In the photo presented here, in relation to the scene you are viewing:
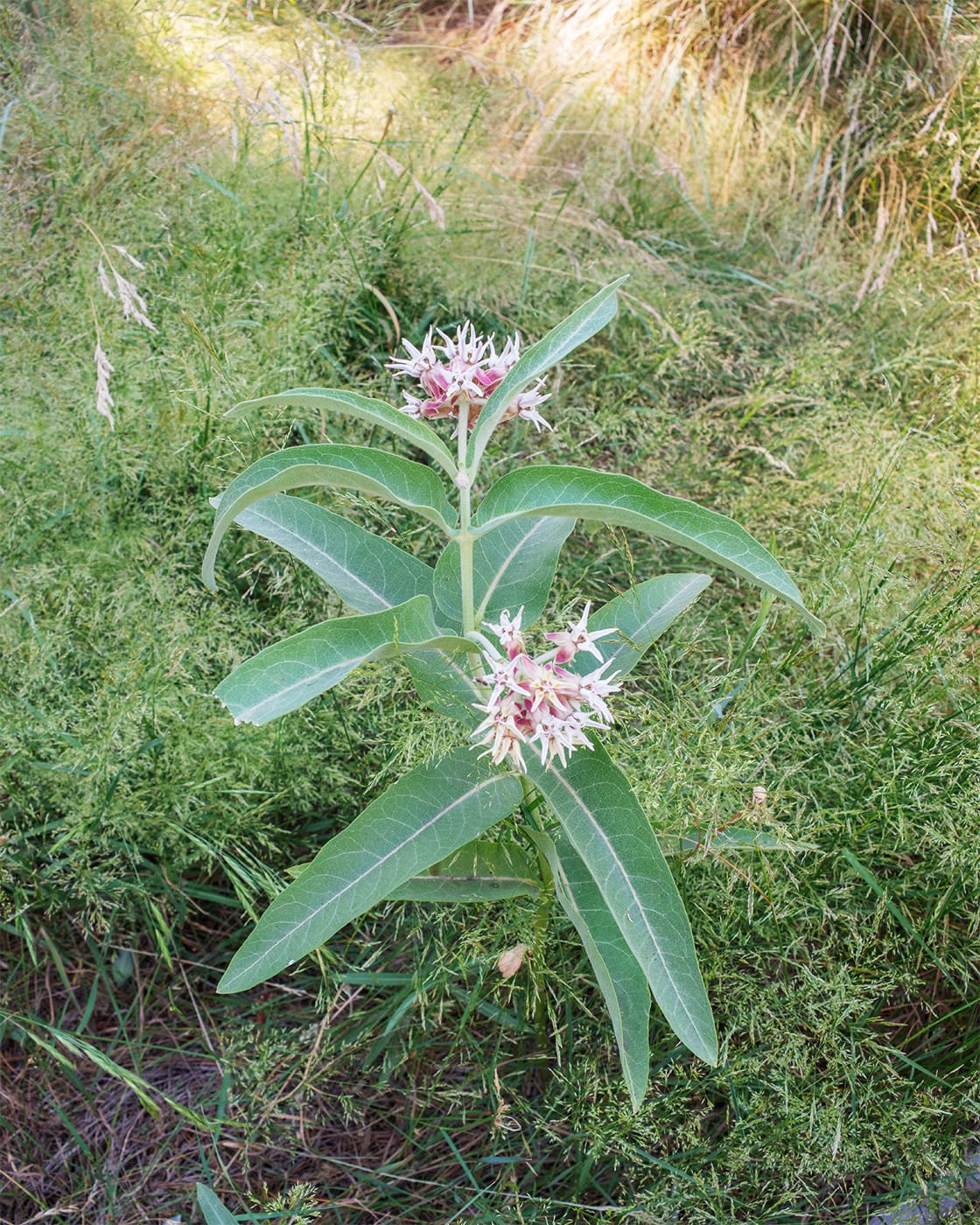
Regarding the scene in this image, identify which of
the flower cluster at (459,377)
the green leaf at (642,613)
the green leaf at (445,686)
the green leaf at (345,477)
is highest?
the flower cluster at (459,377)

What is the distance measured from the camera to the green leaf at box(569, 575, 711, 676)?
47.4 inches

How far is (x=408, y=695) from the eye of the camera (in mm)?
1555

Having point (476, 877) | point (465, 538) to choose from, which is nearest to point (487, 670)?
point (465, 538)

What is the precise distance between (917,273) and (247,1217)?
89.7 inches

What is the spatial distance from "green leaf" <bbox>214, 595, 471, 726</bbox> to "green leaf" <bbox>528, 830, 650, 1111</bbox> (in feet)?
1.10

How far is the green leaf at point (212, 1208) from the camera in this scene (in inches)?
44.4

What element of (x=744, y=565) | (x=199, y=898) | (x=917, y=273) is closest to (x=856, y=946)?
(x=744, y=565)

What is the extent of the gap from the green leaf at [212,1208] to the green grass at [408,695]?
0.21 feet

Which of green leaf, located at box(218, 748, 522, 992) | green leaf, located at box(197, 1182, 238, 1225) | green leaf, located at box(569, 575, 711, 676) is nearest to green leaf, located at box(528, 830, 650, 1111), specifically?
green leaf, located at box(218, 748, 522, 992)

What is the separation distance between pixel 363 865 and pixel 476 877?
0.22m

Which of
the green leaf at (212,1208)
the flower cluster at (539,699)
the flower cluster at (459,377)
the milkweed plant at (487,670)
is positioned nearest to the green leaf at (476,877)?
the milkweed plant at (487,670)

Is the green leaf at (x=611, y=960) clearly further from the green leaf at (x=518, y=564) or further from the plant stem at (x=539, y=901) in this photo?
the green leaf at (x=518, y=564)

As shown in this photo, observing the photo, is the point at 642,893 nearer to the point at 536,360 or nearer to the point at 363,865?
the point at 363,865

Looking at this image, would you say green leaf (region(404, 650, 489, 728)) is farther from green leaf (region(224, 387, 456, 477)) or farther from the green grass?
green leaf (region(224, 387, 456, 477))
